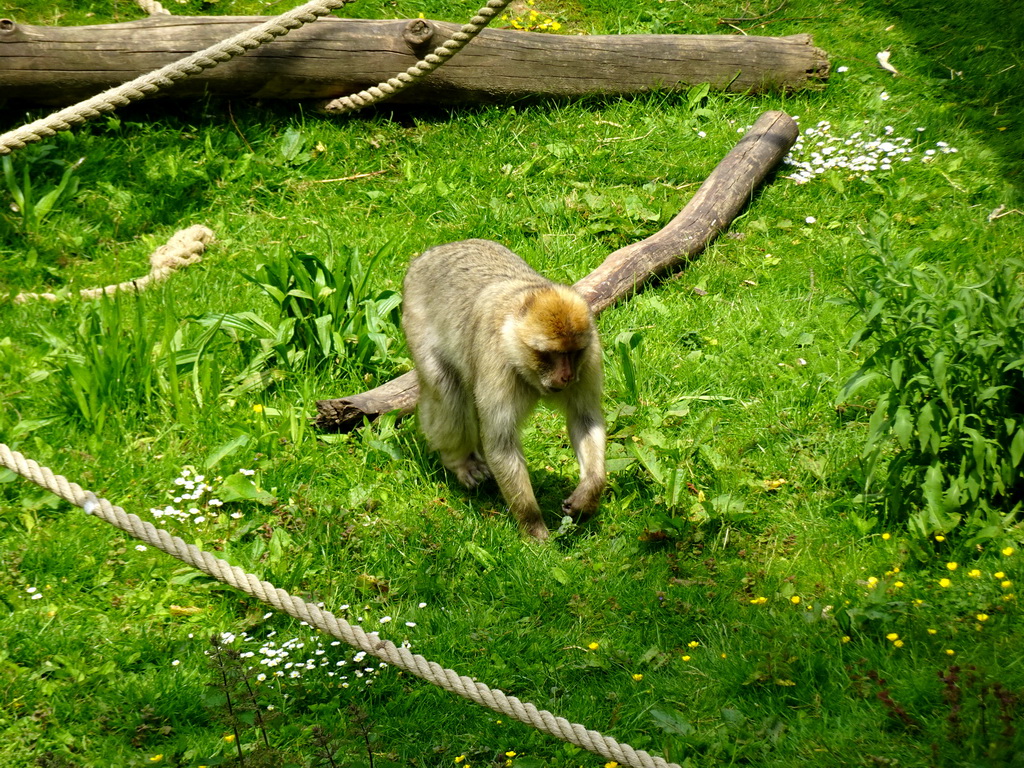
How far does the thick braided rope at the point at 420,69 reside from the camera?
5863 millimetres

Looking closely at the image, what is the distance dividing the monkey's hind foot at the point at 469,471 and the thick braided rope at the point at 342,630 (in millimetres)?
1738

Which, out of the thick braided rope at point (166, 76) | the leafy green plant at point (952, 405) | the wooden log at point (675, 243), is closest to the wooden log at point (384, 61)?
the wooden log at point (675, 243)

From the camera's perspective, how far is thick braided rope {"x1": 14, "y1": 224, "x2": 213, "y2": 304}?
6.14 m

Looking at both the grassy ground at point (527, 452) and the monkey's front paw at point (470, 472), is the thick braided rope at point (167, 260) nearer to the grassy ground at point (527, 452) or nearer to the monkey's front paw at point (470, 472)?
the grassy ground at point (527, 452)

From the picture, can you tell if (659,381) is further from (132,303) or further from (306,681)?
(132,303)

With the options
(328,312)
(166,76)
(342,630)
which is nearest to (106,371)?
(328,312)

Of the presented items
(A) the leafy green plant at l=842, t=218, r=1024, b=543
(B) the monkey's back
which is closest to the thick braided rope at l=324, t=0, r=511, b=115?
(B) the monkey's back

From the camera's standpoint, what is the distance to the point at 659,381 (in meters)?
5.59

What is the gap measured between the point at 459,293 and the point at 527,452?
945mm

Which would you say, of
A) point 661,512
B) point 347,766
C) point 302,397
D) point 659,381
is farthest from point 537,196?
point 347,766

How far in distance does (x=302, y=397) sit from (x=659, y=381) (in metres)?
1.90

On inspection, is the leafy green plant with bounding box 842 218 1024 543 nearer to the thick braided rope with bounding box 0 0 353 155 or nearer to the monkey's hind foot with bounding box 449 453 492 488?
the monkey's hind foot with bounding box 449 453 492 488

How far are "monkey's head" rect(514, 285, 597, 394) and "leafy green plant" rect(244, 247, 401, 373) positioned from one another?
1.42m

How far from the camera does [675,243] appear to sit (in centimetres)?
635
